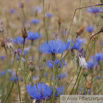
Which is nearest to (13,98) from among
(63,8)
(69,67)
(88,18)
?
(69,67)

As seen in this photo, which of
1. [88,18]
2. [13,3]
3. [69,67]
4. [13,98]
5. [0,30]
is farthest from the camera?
[13,3]

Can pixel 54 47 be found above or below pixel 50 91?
above

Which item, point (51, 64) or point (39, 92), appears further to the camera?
point (51, 64)

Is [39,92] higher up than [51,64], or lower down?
lower down

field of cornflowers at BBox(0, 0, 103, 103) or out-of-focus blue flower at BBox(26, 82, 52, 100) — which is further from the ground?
field of cornflowers at BBox(0, 0, 103, 103)

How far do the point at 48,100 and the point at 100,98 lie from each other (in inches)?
10.0

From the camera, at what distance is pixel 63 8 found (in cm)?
435

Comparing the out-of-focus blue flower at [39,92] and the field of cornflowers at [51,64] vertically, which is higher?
the field of cornflowers at [51,64]

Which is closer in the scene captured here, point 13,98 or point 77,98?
point 77,98

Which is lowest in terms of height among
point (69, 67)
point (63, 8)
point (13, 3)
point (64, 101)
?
point (64, 101)

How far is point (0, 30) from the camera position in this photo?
3.85 ft

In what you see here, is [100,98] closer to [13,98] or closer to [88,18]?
[13,98]

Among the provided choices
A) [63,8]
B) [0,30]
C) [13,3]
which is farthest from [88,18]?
[0,30]

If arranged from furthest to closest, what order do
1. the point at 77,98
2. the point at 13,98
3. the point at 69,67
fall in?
the point at 69,67, the point at 13,98, the point at 77,98
